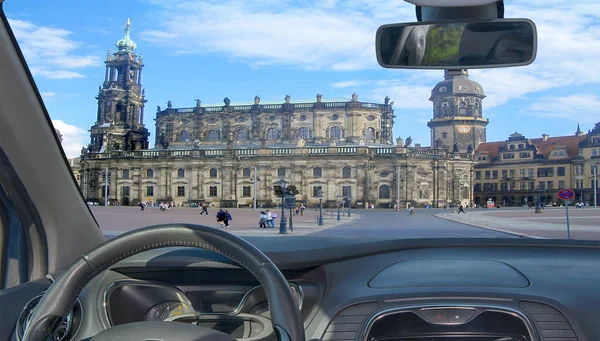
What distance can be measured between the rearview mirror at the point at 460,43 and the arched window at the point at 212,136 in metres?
65.9

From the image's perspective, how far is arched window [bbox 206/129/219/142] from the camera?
67688mm

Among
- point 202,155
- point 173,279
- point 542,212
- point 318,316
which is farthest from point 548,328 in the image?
point 202,155

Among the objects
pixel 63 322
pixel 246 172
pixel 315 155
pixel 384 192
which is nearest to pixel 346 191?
pixel 384 192

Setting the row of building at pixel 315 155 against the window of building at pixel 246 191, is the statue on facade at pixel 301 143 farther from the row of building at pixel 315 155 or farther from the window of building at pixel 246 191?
the window of building at pixel 246 191

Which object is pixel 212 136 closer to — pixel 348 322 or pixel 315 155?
pixel 315 155

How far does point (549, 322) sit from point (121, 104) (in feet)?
14.8

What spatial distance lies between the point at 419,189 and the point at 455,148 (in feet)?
26.0

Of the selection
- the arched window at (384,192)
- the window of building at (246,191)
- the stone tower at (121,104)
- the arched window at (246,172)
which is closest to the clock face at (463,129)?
the arched window at (384,192)

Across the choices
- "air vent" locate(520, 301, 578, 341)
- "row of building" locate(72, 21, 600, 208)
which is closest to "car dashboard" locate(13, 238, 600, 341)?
"air vent" locate(520, 301, 578, 341)

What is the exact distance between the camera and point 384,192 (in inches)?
2290

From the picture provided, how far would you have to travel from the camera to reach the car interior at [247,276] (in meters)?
1.78

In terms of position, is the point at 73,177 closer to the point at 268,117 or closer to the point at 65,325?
the point at 65,325

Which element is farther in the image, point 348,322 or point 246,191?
point 246,191

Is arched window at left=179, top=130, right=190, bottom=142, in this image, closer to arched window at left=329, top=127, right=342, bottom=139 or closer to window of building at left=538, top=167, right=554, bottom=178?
arched window at left=329, top=127, right=342, bottom=139
